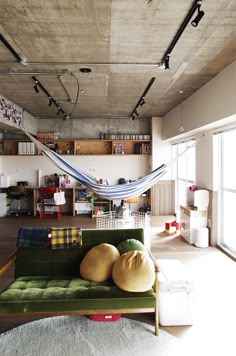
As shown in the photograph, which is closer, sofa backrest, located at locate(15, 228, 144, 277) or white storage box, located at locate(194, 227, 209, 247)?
sofa backrest, located at locate(15, 228, 144, 277)

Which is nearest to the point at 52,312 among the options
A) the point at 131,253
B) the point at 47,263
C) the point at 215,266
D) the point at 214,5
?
the point at 47,263

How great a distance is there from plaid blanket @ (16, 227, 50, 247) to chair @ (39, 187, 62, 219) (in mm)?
4184

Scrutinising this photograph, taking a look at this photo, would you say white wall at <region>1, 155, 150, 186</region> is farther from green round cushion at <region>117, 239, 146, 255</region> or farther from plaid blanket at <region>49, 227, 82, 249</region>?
green round cushion at <region>117, 239, 146, 255</region>

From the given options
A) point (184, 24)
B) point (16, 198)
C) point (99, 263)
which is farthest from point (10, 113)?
point (99, 263)

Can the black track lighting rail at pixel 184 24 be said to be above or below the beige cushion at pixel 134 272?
above

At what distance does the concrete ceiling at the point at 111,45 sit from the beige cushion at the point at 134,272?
2.09 meters

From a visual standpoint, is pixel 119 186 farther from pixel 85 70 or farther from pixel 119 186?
pixel 85 70

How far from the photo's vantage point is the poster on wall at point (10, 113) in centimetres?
504

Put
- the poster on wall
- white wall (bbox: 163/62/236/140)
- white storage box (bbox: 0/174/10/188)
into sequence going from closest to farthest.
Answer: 1. white wall (bbox: 163/62/236/140)
2. the poster on wall
3. white storage box (bbox: 0/174/10/188)

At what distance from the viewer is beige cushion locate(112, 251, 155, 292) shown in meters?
2.22

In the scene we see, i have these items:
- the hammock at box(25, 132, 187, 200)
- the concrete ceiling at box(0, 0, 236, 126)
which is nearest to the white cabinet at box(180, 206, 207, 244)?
the hammock at box(25, 132, 187, 200)

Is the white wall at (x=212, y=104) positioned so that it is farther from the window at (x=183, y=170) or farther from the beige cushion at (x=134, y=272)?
the beige cushion at (x=134, y=272)

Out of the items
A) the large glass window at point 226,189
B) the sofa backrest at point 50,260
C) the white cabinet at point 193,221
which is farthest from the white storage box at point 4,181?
the large glass window at point 226,189

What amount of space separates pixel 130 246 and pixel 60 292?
76 cm
